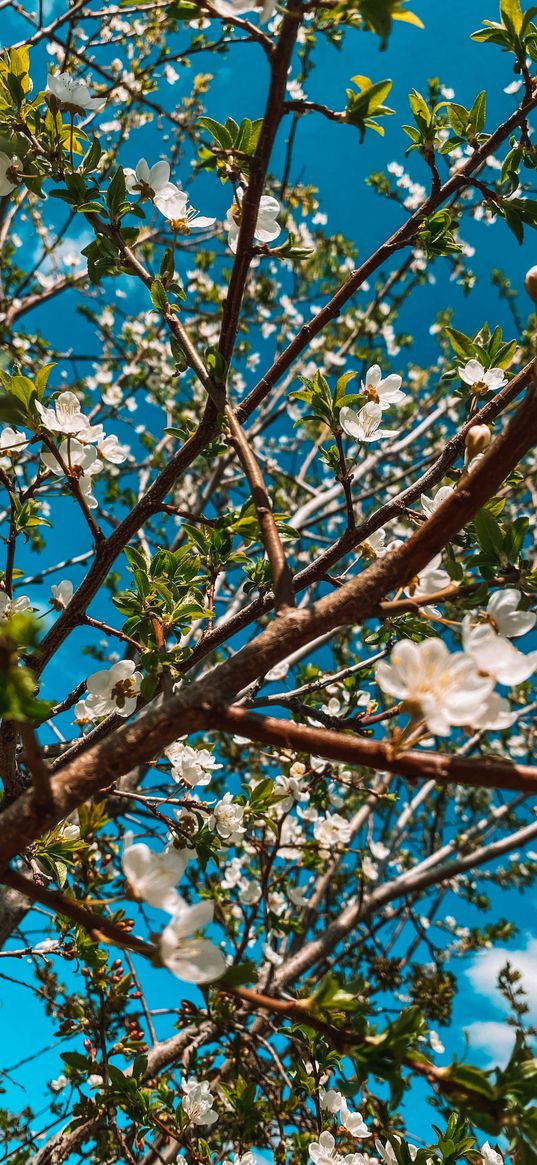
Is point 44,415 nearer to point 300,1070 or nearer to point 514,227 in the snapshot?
point 514,227

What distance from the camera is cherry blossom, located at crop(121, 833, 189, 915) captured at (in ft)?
2.67

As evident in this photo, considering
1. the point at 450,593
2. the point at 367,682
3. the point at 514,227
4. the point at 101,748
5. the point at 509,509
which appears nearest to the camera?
the point at 101,748

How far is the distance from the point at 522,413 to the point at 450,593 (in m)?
0.26

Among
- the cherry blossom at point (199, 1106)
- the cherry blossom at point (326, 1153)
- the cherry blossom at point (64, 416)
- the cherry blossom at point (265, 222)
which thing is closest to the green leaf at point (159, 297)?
the cherry blossom at point (265, 222)

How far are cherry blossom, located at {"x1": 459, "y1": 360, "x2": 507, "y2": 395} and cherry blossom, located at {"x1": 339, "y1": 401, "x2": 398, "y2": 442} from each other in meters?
0.20

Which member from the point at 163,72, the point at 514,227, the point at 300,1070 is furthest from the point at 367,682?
the point at 163,72

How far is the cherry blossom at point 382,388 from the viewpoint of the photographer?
155 cm

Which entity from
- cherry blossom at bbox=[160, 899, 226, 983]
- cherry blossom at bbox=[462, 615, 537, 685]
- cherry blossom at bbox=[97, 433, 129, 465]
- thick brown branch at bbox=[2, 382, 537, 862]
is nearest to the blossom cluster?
cherry blossom at bbox=[160, 899, 226, 983]

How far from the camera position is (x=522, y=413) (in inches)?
33.6

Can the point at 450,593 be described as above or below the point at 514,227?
below

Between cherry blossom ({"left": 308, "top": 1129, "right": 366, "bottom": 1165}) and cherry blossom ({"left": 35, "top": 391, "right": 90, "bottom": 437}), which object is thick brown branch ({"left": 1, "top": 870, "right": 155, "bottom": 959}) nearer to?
cherry blossom ({"left": 35, "top": 391, "right": 90, "bottom": 437})

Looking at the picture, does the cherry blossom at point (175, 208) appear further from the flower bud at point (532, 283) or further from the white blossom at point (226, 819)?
the white blossom at point (226, 819)

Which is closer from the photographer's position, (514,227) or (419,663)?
(419,663)

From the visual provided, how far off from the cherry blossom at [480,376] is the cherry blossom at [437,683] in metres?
0.87
